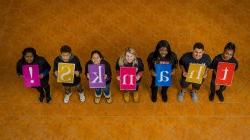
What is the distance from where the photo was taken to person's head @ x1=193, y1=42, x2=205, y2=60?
4.15 m

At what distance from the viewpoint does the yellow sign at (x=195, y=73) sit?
423cm

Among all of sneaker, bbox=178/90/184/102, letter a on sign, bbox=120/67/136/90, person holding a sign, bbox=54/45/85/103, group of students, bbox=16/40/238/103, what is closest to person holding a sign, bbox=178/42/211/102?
group of students, bbox=16/40/238/103

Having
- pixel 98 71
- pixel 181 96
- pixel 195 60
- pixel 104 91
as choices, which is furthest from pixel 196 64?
pixel 104 91

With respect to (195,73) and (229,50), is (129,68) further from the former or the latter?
(229,50)

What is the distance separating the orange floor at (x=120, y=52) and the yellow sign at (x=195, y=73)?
0.56 meters

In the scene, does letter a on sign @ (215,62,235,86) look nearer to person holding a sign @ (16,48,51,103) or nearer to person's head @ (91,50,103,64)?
person's head @ (91,50,103,64)

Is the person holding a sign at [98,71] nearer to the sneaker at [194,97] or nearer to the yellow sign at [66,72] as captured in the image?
the yellow sign at [66,72]

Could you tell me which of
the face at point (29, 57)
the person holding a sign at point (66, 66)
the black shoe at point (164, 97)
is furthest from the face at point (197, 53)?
the face at point (29, 57)

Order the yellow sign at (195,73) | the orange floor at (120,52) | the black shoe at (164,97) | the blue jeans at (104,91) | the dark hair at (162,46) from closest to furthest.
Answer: the dark hair at (162,46) → the yellow sign at (195,73) → the orange floor at (120,52) → the blue jeans at (104,91) → the black shoe at (164,97)

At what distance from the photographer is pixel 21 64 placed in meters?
4.25

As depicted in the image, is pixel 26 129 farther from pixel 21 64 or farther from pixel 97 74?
pixel 97 74

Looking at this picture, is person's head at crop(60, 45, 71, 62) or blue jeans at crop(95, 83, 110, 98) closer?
person's head at crop(60, 45, 71, 62)

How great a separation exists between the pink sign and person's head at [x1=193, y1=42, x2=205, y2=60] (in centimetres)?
193

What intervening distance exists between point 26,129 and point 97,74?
119 centimetres
